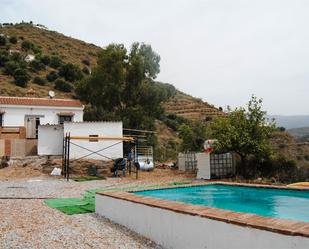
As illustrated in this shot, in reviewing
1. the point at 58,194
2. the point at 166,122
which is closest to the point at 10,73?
the point at 166,122

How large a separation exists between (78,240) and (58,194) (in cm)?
748

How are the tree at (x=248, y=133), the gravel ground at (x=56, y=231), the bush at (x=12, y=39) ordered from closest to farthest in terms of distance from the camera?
1. the gravel ground at (x=56, y=231)
2. the tree at (x=248, y=133)
3. the bush at (x=12, y=39)

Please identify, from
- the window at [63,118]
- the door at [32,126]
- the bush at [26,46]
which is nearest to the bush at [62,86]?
the bush at [26,46]

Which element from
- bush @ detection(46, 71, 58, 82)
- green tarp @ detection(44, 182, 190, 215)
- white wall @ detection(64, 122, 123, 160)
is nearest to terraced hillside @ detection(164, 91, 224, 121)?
bush @ detection(46, 71, 58, 82)

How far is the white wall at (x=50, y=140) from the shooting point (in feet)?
87.2

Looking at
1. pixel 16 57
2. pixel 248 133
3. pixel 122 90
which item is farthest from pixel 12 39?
pixel 248 133

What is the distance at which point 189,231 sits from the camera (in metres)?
6.23

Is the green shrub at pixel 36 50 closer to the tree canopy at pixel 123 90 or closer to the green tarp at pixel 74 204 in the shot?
the tree canopy at pixel 123 90

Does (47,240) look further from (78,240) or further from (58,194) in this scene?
(58,194)

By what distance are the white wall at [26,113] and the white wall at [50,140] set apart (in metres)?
7.33

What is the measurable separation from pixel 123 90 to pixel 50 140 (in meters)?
12.3

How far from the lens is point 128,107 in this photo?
36688 mm

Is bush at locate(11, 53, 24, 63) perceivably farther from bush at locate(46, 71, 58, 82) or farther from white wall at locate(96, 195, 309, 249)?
white wall at locate(96, 195, 309, 249)

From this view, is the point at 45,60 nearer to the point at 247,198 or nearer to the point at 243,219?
the point at 247,198
